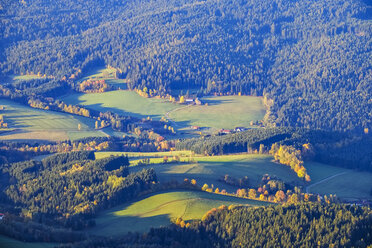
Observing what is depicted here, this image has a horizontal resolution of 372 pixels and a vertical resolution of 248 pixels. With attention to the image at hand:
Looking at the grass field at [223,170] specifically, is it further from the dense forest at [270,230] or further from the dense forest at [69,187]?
the dense forest at [270,230]

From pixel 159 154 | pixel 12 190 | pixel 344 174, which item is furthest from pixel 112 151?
pixel 344 174

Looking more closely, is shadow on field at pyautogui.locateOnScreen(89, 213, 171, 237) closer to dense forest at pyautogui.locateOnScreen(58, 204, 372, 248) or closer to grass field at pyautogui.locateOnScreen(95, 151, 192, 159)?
dense forest at pyautogui.locateOnScreen(58, 204, 372, 248)

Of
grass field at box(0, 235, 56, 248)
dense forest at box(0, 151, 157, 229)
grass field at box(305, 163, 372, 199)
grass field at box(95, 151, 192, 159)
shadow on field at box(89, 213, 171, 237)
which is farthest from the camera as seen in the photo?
grass field at box(95, 151, 192, 159)

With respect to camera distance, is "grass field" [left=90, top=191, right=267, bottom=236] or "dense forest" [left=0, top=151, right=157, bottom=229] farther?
"dense forest" [left=0, top=151, right=157, bottom=229]

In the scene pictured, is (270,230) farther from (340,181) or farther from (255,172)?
(340,181)

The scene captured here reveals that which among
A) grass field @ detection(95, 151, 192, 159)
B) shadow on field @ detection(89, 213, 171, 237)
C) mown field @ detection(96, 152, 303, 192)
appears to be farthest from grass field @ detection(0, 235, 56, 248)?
grass field @ detection(95, 151, 192, 159)

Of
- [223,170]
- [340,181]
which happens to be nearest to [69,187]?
[223,170]
